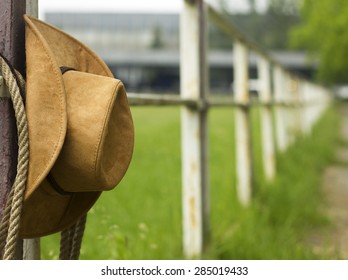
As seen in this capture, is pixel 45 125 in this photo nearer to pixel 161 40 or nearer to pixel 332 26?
pixel 332 26

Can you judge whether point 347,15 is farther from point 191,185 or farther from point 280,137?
point 191,185

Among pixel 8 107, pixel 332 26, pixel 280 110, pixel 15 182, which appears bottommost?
pixel 280 110

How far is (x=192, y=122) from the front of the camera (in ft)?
7.54

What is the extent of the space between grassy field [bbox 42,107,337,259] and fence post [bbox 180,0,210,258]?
97mm

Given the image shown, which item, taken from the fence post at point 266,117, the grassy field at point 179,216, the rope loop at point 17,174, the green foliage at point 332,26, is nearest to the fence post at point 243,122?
the grassy field at point 179,216

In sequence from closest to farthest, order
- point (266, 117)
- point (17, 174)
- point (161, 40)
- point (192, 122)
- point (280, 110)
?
point (17, 174) < point (192, 122) < point (266, 117) < point (280, 110) < point (161, 40)

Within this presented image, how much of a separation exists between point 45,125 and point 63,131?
Answer: 0.04 metres

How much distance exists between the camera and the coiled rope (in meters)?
0.98

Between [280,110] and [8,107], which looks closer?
[8,107]

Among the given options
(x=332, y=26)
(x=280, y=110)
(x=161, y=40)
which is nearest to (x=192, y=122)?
(x=280, y=110)

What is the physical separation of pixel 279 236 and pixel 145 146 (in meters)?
2.68

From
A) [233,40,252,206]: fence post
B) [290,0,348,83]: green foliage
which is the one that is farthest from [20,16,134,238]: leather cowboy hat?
[290,0,348,83]: green foliage

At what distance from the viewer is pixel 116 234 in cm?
159

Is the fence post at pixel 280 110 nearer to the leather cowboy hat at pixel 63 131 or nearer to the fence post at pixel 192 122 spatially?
the fence post at pixel 192 122
